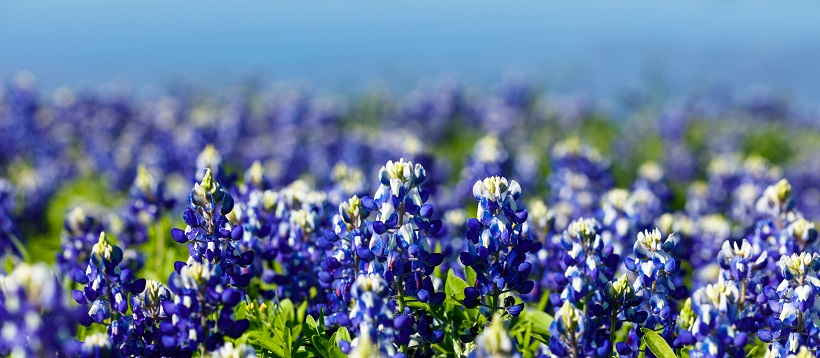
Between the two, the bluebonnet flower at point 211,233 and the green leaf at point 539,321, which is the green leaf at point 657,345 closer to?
the green leaf at point 539,321

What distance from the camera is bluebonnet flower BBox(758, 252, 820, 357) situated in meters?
2.93

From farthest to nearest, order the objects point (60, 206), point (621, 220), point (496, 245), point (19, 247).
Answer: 1. point (60, 206)
2. point (19, 247)
3. point (621, 220)
4. point (496, 245)

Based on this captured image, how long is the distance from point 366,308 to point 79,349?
0.93 metres

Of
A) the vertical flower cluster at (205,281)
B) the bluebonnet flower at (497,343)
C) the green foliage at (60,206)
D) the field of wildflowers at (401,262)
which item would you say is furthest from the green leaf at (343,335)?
the green foliage at (60,206)

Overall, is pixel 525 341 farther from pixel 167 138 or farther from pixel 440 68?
pixel 440 68

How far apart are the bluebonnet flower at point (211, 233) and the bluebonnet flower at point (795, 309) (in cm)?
185

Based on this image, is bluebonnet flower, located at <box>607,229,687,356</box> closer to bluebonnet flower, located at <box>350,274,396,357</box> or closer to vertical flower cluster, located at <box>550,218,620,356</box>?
vertical flower cluster, located at <box>550,218,620,356</box>

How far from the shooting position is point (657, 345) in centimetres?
288

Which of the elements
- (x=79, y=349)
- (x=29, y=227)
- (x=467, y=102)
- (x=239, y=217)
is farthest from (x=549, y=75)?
(x=79, y=349)

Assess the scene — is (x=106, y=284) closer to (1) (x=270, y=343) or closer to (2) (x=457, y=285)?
(1) (x=270, y=343)

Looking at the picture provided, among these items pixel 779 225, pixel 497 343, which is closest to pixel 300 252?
pixel 497 343

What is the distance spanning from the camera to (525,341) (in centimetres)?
342

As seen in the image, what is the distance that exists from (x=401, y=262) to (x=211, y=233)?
2.23 feet

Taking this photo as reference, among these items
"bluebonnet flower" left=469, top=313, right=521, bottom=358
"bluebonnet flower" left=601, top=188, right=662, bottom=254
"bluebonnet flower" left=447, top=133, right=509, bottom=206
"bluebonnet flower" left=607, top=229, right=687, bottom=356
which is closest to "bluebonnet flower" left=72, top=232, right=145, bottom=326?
"bluebonnet flower" left=469, top=313, right=521, bottom=358
